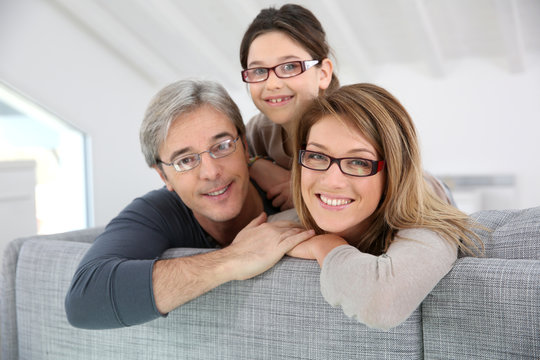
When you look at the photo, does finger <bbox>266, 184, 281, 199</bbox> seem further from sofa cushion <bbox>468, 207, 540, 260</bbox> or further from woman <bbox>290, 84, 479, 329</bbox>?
sofa cushion <bbox>468, 207, 540, 260</bbox>

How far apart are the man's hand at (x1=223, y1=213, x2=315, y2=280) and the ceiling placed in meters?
4.91

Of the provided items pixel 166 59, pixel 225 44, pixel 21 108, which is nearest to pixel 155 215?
pixel 21 108

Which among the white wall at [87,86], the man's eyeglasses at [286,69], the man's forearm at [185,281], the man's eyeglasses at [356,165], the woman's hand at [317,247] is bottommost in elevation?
the man's forearm at [185,281]

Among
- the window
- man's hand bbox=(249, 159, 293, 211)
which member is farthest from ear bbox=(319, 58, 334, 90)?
the window

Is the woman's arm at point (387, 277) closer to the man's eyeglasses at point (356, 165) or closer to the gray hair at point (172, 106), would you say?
the man's eyeglasses at point (356, 165)

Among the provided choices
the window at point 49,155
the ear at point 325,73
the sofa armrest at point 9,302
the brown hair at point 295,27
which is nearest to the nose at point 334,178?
the brown hair at point 295,27

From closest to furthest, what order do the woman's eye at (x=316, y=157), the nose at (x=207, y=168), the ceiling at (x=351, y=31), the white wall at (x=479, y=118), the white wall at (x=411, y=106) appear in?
the woman's eye at (x=316, y=157), the nose at (x=207, y=168), the ceiling at (x=351, y=31), the white wall at (x=411, y=106), the white wall at (x=479, y=118)

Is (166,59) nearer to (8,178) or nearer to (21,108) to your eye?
(21,108)

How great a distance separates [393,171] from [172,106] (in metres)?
0.86

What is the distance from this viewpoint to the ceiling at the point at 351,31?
6.29 metres

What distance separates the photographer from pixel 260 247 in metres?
1.48

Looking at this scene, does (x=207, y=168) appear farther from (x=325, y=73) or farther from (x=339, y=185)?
(x=325, y=73)

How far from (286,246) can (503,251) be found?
0.58m

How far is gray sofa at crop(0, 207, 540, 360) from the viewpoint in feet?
3.92
